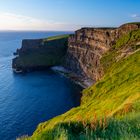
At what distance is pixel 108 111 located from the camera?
171ft

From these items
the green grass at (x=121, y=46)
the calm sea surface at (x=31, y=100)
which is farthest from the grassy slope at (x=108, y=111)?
the calm sea surface at (x=31, y=100)

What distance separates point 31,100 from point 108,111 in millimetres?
93819

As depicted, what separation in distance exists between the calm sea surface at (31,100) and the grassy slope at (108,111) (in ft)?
72.0

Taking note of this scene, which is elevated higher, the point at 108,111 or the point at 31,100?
the point at 108,111

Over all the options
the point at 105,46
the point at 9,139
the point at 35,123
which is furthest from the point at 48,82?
the point at 9,139

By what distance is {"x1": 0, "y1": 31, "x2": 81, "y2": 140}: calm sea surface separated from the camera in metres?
110

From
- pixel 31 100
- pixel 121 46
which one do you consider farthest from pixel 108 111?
pixel 121 46

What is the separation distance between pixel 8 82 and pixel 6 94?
31266 mm

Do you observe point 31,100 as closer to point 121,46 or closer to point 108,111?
point 121,46

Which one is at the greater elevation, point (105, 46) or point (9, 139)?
point (105, 46)

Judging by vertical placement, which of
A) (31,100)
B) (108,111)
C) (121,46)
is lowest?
(31,100)

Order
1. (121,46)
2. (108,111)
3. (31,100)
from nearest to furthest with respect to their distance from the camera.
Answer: (108,111) < (31,100) < (121,46)

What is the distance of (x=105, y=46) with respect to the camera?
177375 millimetres

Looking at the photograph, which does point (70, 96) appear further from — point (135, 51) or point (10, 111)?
point (135, 51)
